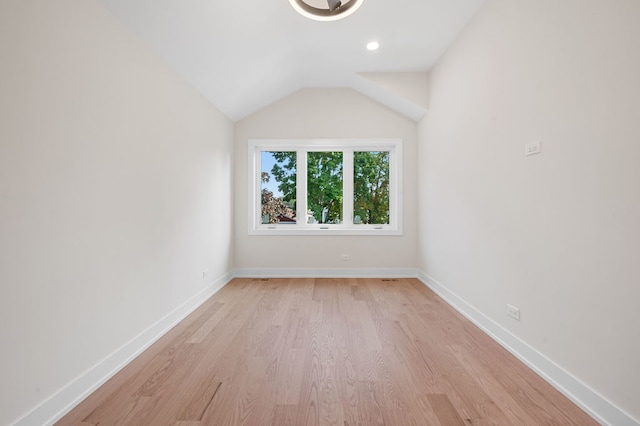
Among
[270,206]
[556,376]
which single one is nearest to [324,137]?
[270,206]

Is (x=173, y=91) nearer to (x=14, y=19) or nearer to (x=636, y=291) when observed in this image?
(x=14, y=19)

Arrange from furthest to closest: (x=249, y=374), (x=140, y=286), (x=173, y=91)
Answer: (x=173, y=91)
(x=140, y=286)
(x=249, y=374)

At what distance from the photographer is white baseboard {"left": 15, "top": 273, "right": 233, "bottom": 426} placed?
4.50 feet

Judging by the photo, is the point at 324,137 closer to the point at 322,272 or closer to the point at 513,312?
the point at 322,272

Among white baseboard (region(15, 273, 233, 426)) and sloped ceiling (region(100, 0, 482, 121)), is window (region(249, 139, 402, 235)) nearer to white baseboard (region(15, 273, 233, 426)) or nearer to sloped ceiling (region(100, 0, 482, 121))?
sloped ceiling (region(100, 0, 482, 121))

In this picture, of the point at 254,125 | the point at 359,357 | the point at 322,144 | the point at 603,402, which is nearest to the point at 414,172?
the point at 322,144

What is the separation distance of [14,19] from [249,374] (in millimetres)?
2170

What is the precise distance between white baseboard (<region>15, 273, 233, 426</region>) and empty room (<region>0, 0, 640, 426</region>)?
0.01 metres

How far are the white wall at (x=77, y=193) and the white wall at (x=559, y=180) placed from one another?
274cm

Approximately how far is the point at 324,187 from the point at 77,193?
3.36 m

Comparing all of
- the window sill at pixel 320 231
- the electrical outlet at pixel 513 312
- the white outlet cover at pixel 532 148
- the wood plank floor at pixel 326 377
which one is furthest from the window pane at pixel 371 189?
the white outlet cover at pixel 532 148

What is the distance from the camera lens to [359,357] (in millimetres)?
2029

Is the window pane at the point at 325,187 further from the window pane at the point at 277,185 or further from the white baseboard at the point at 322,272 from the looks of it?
the white baseboard at the point at 322,272

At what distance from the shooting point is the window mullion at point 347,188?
4.57 metres
